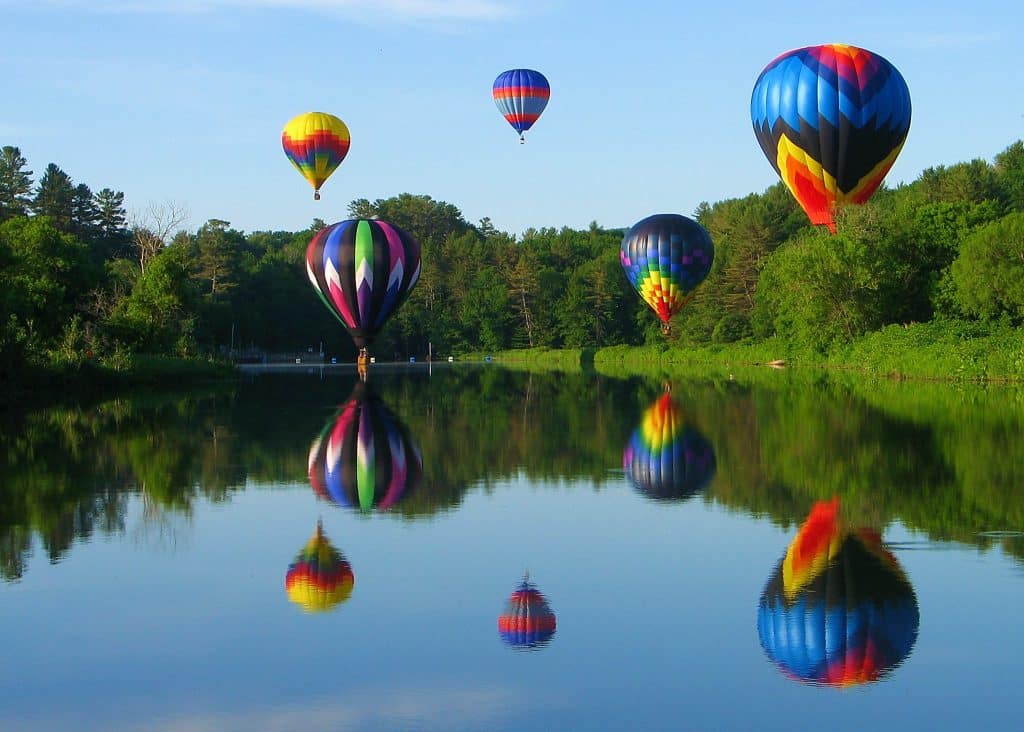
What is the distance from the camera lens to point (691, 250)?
59.9 metres

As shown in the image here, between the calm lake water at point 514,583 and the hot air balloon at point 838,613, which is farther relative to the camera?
the hot air balloon at point 838,613

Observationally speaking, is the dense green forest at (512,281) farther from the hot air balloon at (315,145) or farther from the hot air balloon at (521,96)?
the hot air balloon at (521,96)

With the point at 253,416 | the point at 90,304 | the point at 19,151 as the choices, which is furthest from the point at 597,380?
the point at 19,151

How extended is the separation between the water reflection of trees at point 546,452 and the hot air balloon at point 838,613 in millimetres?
1531

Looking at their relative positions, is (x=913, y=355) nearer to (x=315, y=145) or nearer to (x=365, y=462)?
(x=315, y=145)

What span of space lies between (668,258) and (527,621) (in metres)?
51.2

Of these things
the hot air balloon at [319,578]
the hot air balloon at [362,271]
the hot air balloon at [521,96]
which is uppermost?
the hot air balloon at [521,96]

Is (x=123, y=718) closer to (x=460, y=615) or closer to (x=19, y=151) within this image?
(x=460, y=615)

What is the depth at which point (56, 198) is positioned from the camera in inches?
3253

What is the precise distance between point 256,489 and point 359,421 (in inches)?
424

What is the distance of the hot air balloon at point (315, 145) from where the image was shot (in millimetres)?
58438

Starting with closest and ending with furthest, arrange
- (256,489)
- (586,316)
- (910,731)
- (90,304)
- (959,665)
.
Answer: (910,731) < (959,665) < (256,489) < (90,304) < (586,316)

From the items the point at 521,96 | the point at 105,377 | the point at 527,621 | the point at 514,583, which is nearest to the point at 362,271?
the point at 105,377

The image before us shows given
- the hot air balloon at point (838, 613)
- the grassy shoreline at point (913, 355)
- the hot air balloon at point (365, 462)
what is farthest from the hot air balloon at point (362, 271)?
the hot air balloon at point (838, 613)
